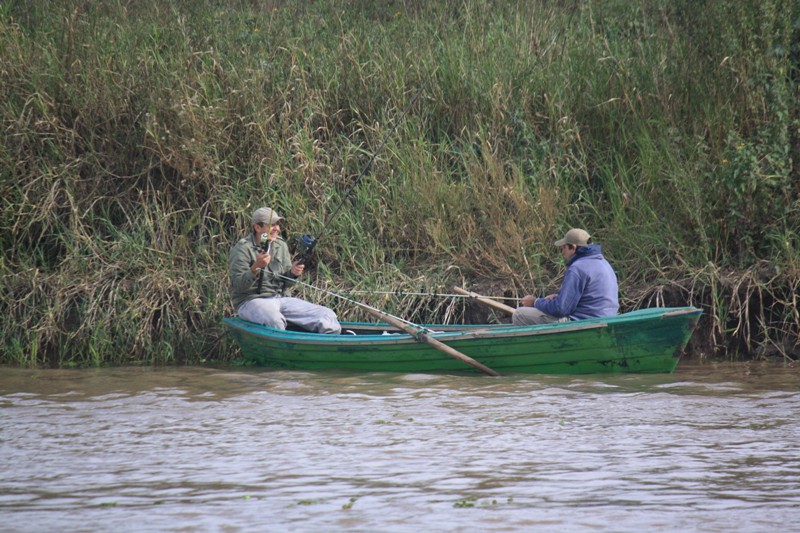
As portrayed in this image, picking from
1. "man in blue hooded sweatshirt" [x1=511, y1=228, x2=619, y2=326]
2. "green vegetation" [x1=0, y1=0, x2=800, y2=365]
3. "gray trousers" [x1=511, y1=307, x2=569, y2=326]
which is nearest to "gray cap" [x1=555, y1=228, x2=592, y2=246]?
"man in blue hooded sweatshirt" [x1=511, y1=228, x2=619, y2=326]

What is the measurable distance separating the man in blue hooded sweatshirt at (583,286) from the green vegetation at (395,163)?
1263 millimetres

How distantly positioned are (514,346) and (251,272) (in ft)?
8.42

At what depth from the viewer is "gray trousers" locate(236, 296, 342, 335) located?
32.6 ft

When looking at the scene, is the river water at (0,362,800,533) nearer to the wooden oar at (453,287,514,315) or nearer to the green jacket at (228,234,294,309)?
the wooden oar at (453,287,514,315)

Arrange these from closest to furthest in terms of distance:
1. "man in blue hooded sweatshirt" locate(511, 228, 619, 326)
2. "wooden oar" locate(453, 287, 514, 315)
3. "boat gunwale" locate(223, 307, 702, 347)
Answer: "boat gunwale" locate(223, 307, 702, 347)
"man in blue hooded sweatshirt" locate(511, 228, 619, 326)
"wooden oar" locate(453, 287, 514, 315)

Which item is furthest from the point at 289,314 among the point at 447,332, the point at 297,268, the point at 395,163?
the point at 395,163

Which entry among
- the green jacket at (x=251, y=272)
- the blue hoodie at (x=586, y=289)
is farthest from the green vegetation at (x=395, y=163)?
the blue hoodie at (x=586, y=289)

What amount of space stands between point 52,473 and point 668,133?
25.0ft

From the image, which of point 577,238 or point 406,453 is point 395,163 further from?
point 406,453

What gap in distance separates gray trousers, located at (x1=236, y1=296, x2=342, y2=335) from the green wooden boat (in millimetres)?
102

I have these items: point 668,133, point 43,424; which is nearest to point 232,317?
point 43,424

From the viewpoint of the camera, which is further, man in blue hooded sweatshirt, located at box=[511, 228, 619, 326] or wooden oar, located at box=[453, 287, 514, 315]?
wooden oar, located at box=[453, 287, 514, 315]

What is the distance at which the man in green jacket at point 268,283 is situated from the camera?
32.5ft

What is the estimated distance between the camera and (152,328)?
10.7 meters
